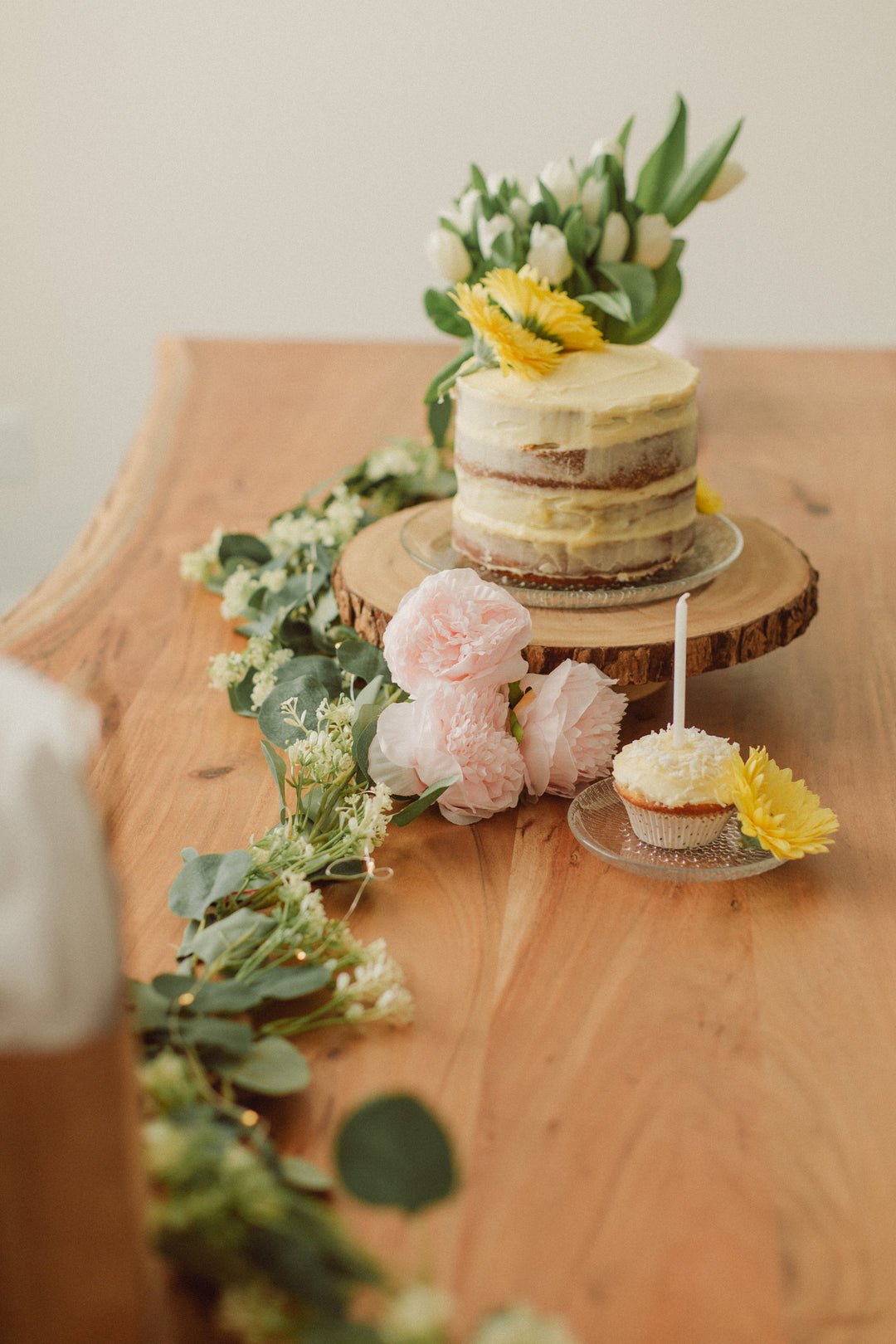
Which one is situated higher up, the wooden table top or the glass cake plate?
the glass cake plate

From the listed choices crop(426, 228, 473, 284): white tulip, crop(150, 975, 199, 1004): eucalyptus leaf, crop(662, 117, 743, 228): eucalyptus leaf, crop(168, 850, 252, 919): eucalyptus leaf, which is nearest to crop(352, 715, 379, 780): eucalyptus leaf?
crop(168, 850, 252, 919): eucalyptus leaf

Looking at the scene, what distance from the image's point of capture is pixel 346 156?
9.09 feet

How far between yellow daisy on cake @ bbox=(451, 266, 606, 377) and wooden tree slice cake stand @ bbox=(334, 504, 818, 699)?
0.58 ft

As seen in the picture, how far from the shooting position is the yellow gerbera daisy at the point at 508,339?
86 centimetres

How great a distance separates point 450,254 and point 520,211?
0.21 feet

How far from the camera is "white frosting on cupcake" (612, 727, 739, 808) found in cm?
74

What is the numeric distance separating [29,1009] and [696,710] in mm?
669

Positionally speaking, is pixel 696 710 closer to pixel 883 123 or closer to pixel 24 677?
pixel 24 677

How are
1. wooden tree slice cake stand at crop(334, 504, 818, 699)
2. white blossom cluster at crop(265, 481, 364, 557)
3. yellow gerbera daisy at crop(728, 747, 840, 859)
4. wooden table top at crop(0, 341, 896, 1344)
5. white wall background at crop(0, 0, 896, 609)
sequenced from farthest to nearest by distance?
white wall background at crop(0, 0, 896, 609)
white blossom cluster at crop(265, 481, 364, 557)
wooden tree slice cake stand at crop(334, 504, 818, 699)
yellow gerbera daisy at crop(728, 747, 840, 859)
wooden table top at crop(0, 341, 896, 1344)

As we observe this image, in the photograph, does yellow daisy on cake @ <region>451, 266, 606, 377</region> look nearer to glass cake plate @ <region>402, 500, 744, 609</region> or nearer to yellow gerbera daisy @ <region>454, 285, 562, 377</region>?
yellow gerbera daisy @ <region>454, 285, 562, 377</region>

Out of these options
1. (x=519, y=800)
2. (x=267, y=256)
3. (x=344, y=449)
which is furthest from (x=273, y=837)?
(x=267, y=256)

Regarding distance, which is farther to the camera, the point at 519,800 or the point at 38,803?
the point at 519,800

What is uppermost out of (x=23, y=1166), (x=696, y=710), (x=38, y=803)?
(x=38, y=803)

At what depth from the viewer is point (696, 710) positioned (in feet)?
3.18
